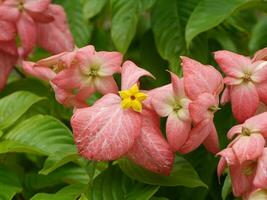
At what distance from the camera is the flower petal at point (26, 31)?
44.1 inches

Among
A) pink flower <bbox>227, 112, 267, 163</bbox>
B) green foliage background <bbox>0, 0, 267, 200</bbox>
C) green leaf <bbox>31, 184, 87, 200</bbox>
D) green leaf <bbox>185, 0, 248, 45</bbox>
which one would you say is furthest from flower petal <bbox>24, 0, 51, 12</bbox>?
pink flower <bbox>227, 112, 267, 163</bbox>

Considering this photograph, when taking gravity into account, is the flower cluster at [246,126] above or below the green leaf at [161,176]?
above

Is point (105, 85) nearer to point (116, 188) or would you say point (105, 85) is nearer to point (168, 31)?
point (116, 188)

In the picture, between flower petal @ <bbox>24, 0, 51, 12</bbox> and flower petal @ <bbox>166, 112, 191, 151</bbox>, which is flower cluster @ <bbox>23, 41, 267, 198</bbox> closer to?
flower petal @ <bbox>166, 112, 191, 151</bbox>

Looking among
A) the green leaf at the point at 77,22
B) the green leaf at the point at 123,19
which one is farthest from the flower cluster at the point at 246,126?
the green leaf at the point at 77,22

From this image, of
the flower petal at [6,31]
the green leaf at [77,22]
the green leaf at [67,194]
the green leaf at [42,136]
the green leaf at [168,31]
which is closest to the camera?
the green leaf at [67,194]

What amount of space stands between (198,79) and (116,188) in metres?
0.19

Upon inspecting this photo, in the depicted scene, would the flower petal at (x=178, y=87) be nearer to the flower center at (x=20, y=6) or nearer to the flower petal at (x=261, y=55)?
the flower petal at (x=261, y=55)

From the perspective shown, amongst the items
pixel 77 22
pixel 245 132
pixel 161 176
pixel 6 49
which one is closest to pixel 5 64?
pixel 6 49

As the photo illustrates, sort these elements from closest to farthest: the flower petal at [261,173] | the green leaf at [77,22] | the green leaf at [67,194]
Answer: the flower petal at [261,173]
the green leaf at [67,194]
the green leaf at [77,22]

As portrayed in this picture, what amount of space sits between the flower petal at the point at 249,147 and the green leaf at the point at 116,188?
5.5 inches

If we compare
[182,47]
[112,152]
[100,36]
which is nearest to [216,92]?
[112,152]

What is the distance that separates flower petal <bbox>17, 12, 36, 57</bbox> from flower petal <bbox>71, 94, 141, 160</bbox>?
349 mm

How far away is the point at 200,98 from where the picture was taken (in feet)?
2.65
